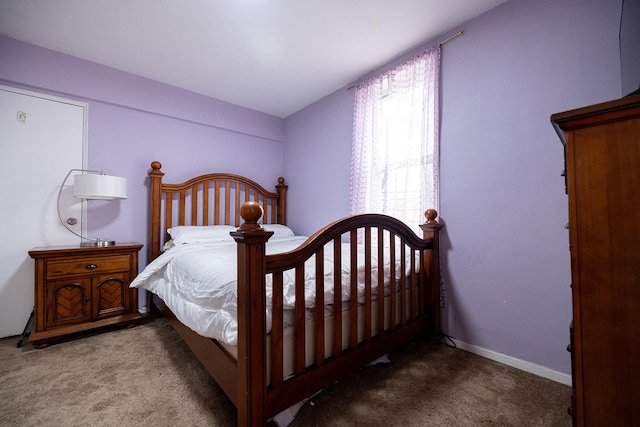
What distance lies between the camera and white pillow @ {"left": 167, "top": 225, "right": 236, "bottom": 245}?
7.72ft

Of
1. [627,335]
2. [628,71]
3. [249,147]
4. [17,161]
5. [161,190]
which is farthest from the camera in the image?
[249,147]

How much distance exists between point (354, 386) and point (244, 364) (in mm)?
737

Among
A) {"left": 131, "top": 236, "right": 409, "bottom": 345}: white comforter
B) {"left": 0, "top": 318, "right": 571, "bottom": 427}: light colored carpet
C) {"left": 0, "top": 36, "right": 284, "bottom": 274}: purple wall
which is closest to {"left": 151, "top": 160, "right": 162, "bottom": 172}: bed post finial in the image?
{"left": 0, "top": 36, "right": 284, "bottom": 274}: purple wall

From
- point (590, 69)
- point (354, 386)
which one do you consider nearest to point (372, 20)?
point (590, 69)

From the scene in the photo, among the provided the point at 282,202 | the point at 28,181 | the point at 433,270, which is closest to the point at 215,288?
the point at 433,270

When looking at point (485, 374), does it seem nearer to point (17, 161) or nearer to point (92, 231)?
point (92, 231)

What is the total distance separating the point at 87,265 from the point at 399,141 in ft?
8.86

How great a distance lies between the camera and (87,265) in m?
2.03

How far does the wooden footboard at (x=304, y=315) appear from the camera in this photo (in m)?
0.97

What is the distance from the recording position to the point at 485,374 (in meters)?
1.51

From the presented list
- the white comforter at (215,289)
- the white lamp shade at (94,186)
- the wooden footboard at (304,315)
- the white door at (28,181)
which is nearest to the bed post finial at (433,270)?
the wooden footboard at (304,315)

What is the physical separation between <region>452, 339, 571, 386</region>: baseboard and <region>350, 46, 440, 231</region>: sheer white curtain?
93 centimetres

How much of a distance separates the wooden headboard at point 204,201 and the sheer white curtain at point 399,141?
1.38 metres

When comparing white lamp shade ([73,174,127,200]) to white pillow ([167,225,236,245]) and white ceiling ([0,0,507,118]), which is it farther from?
white ceiling ([0,0,507,118])
